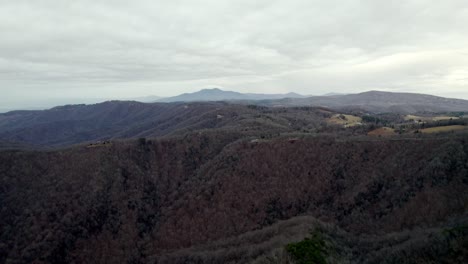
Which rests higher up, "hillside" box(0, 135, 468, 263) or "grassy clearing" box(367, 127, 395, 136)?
"grassy clearing" box(367, 127, 395, 136)

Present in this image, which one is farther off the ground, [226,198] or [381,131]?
[381,131]

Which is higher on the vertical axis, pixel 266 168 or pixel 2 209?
pixel 266 168

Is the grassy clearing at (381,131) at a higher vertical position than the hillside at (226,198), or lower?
higher

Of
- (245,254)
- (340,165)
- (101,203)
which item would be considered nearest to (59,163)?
(101,203)

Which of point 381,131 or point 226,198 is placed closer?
point 226,198

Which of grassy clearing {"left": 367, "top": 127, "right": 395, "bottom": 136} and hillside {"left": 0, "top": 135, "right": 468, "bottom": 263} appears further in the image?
grassy clearing {"left": 367, "top": 127, "right": 395, "bottom": 136}

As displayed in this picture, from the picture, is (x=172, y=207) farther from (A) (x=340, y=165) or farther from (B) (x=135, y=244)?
(A) (x=340, y=165)

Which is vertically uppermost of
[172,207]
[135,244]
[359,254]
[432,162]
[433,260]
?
[432,162]

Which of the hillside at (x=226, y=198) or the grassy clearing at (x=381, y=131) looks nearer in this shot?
the hillside at (x=226, y=198)
